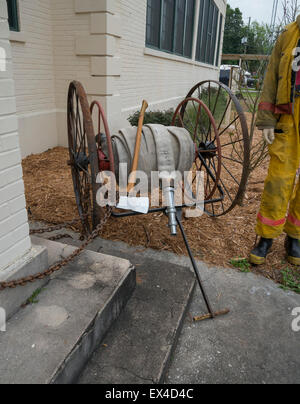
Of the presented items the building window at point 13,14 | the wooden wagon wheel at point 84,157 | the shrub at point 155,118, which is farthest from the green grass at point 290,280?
the building window at point 13,14

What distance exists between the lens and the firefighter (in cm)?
252

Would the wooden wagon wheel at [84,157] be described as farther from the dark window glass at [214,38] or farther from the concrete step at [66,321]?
the dark window glass at [214,38]

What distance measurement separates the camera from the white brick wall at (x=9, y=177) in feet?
5.21

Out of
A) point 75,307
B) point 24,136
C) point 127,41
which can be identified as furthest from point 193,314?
point 127,41

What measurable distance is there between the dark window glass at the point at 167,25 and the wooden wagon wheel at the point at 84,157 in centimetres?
673

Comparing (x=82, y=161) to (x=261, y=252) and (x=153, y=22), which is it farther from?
(x=153, y=22)

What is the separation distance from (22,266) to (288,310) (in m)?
1.91

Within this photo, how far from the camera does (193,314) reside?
2334 millimetres

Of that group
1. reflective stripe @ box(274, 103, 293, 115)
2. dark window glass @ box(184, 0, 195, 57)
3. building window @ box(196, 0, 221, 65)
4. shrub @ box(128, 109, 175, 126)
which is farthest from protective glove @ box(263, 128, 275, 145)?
building window @ box(196, 0, 221, 65)

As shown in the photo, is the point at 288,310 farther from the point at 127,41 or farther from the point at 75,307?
the point at 127,41

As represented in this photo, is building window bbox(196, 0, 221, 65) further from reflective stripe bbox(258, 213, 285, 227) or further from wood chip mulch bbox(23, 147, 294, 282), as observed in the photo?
reflective stripe bbox(258, 213, 285, 227)

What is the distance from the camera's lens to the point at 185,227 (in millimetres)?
3527

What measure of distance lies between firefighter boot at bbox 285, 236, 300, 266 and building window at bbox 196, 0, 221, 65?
12.2 metres

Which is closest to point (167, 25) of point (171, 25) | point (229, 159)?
point (171, 25)
